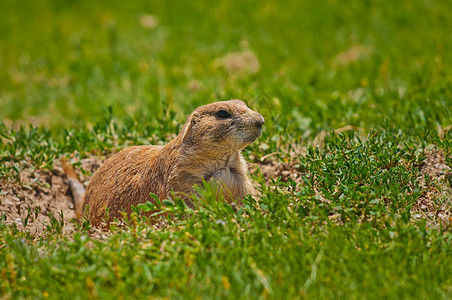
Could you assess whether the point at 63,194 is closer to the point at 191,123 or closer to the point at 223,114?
the point at 191,123

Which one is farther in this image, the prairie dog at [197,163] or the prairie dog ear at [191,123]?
the prairie dog ear at [191,123]

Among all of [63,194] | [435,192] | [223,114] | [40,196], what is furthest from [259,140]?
[40,196]

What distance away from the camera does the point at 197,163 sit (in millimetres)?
4043

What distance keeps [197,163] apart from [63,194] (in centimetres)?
176

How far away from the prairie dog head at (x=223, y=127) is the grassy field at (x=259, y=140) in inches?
11.6

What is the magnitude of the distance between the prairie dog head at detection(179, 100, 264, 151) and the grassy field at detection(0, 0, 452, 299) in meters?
0.29

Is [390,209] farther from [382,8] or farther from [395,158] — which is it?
[382,8]

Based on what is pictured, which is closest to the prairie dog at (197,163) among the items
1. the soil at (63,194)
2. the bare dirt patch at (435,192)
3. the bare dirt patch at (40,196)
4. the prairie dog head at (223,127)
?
the prairie dog head at (223,127)

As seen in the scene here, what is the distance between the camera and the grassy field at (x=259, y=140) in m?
2.94

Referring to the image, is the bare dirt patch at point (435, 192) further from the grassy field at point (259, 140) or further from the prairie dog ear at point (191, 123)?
the prairie dog ear at point (191, 123)

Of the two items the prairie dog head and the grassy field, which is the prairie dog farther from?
the grassy field

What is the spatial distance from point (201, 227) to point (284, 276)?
2.43ft

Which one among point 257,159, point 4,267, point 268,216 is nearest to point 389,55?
point 257,159

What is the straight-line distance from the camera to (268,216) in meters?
3.38
